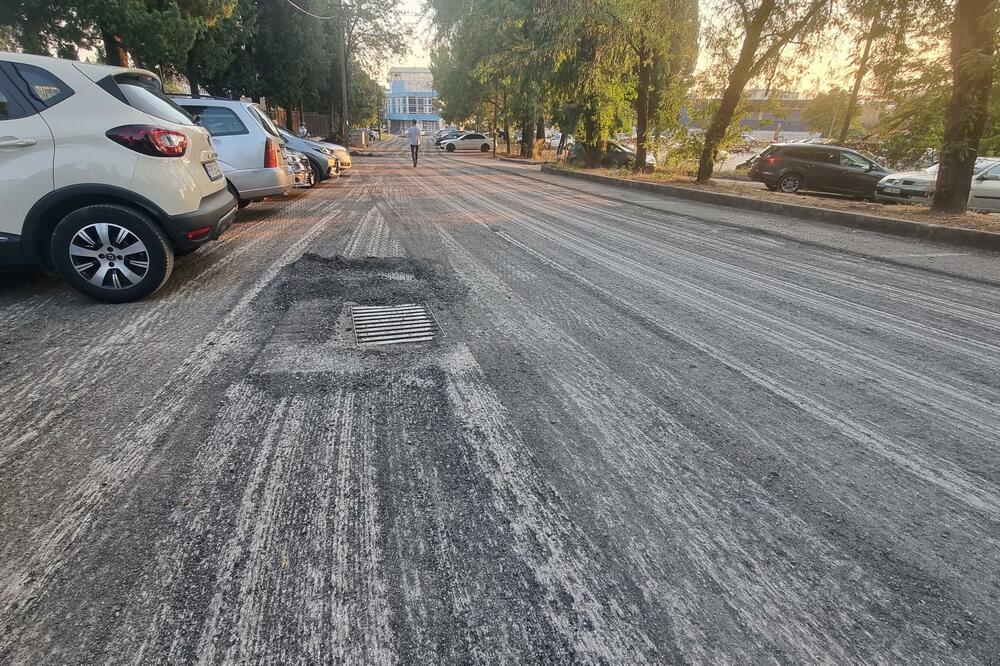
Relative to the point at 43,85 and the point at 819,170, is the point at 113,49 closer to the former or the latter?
the point at 43,85

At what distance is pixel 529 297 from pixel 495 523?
302cm

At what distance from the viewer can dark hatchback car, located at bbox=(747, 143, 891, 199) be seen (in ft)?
50.3

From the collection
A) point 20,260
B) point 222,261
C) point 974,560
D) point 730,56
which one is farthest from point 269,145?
point 730,56

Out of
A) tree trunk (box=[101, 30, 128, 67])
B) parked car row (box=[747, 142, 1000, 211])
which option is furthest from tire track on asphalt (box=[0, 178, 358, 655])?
tree trunk (box=[101, 30, 128, 67])

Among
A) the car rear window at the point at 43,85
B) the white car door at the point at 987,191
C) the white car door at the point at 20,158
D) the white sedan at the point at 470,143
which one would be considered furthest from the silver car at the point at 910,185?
the white sedan at the point at 470,143

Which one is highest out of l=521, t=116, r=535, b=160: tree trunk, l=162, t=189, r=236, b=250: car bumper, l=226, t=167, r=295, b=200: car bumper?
l=521, t=116, r=535, b=160: tree trunk

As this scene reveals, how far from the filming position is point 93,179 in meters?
4.14

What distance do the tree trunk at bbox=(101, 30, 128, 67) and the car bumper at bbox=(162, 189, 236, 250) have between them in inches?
567

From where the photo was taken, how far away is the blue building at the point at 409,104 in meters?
148

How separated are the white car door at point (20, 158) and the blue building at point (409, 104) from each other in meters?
152

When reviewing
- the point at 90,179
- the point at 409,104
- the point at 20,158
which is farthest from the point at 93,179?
the point at 409,104

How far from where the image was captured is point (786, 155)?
16141 millimetres

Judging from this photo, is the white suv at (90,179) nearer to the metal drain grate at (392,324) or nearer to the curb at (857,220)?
the metal drain grate at (392,324)

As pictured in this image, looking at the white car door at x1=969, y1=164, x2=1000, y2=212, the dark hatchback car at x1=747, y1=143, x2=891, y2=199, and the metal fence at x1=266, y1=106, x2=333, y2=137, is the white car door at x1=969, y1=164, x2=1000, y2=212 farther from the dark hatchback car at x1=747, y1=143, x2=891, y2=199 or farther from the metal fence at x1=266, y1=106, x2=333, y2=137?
the metal fence at x1=266, y1=106, x2=333, y2=137
